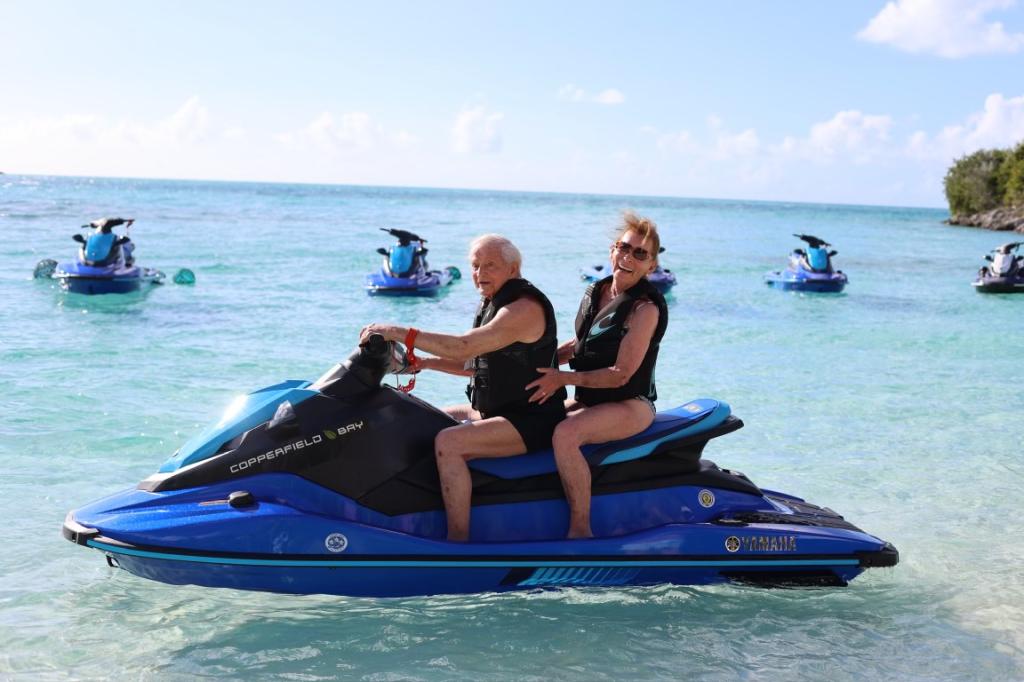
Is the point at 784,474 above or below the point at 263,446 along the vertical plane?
below

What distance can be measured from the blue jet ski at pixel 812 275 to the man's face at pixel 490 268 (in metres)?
18.8

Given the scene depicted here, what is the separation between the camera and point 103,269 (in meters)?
17.7

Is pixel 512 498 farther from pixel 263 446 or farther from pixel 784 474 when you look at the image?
pixel 784 474

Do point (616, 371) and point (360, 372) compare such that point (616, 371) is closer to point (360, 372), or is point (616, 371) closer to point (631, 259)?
point (631, 259)

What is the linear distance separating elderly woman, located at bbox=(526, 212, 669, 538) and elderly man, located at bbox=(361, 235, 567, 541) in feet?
0.33

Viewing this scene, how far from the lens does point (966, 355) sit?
46.2ft

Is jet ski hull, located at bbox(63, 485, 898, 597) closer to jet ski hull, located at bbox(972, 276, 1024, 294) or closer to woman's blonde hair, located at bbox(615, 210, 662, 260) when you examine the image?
woman's blonde hair, located at bbox(615, 210, 662, 260)

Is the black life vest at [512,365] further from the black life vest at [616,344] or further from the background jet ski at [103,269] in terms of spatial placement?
the background jet ski at [103,269]

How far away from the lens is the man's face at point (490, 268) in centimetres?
448

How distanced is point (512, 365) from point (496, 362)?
0.24 ft

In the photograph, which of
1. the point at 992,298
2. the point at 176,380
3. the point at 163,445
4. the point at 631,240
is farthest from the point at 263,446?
the point at 992,298

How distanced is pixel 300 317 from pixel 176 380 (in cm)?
585

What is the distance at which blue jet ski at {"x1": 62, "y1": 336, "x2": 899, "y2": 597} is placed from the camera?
4.28 m

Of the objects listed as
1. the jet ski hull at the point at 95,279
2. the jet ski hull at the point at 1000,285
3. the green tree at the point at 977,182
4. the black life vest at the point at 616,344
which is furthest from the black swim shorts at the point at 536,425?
the green tree at the point at 977,182
